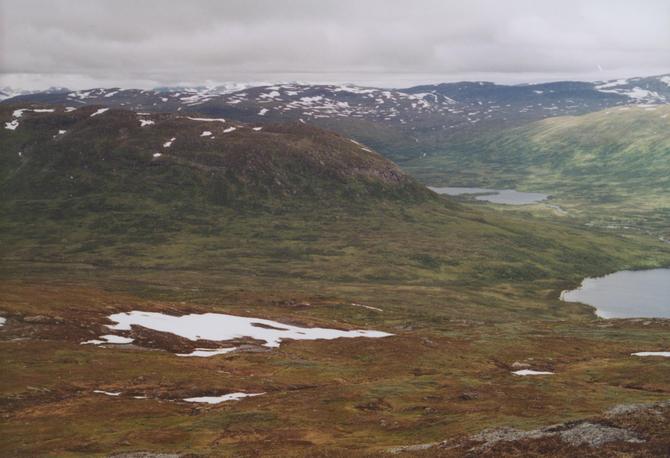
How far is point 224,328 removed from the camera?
10725 cm

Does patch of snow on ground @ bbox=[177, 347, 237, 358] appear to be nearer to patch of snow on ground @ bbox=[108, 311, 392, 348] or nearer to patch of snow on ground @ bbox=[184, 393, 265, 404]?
patch of snow on ground @ bbox=[108, 311, 392, 348]

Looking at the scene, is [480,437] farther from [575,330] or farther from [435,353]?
[575,330]

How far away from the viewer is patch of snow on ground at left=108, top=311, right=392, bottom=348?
100m

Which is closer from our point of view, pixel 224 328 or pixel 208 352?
pixel 208 352

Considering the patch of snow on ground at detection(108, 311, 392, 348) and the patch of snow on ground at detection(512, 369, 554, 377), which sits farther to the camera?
the patch of snow on ground at detection(108, 311, 392, 348)

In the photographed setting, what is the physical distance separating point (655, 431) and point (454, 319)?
12046 centimetres

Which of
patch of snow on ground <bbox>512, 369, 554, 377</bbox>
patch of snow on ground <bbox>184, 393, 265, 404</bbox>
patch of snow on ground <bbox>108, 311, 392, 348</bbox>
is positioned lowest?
patch of snow on ground <bbox>512, 369, 554, 377</bbox>

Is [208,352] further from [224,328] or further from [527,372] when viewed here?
[527,372]

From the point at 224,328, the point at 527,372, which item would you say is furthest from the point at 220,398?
the point at 527,372

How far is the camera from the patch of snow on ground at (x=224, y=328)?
100 metres

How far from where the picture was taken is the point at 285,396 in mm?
70750

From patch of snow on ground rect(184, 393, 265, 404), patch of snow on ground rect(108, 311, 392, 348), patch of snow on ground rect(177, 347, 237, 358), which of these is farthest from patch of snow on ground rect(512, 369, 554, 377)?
patch of snow on ground rect(177, 347, 237, 358)

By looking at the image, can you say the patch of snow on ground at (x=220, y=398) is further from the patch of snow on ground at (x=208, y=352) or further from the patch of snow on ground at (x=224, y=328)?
the patch of snow on ground at (x=224, y=328)

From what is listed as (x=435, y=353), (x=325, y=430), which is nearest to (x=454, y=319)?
(x=435, y=353)
